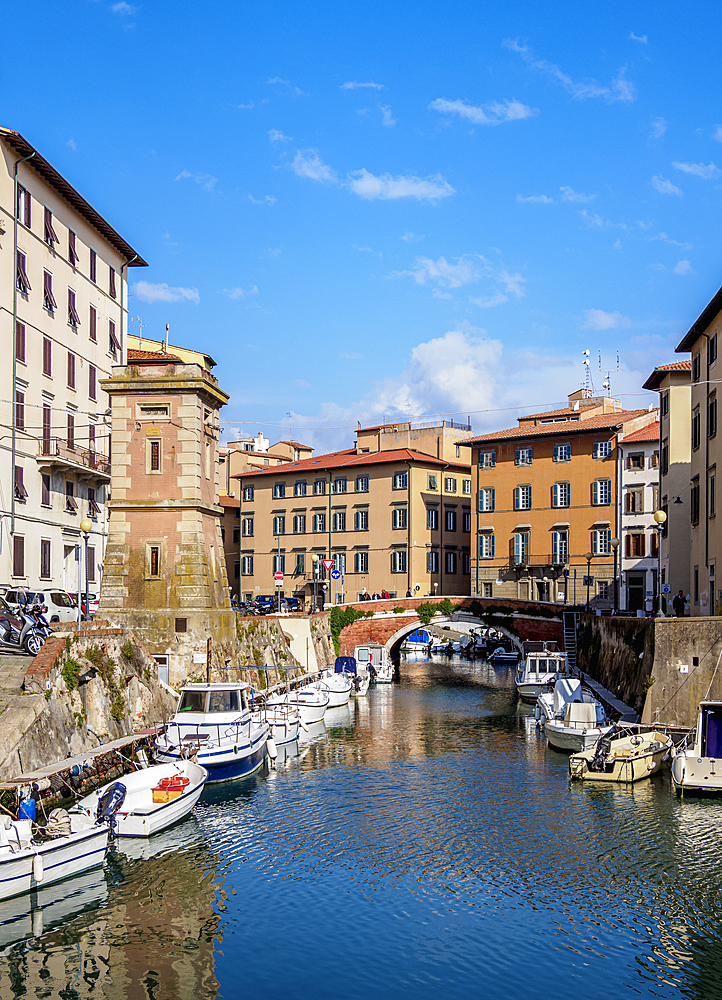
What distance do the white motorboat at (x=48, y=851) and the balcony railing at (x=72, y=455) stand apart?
28.1 m

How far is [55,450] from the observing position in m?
50.0

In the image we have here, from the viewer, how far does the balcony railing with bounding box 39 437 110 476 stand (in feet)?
160

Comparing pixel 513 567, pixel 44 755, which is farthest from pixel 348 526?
pixel 44 755

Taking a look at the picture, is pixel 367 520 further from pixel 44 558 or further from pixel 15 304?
pixel 15 304

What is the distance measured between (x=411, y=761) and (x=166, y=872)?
622 inches

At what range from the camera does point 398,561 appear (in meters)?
81.3

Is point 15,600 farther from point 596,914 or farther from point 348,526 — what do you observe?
point 348,526

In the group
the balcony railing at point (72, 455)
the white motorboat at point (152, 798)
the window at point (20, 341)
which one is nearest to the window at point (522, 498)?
the balcony railing at point (72, 455)

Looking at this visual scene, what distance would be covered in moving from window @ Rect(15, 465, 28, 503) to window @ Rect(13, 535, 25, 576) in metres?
1.85

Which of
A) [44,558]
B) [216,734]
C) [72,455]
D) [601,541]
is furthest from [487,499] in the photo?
[216,734]

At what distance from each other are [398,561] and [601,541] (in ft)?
57.2

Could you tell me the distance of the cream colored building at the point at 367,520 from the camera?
82125 mm

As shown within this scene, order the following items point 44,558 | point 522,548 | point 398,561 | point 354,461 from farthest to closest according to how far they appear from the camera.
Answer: point 354,461 → point 398,561 → point 522,548 → point 44,558

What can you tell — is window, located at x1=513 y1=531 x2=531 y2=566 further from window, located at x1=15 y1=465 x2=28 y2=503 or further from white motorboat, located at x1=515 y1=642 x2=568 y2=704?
window, located at x1=15 y1=465 x2=28 y2=503
